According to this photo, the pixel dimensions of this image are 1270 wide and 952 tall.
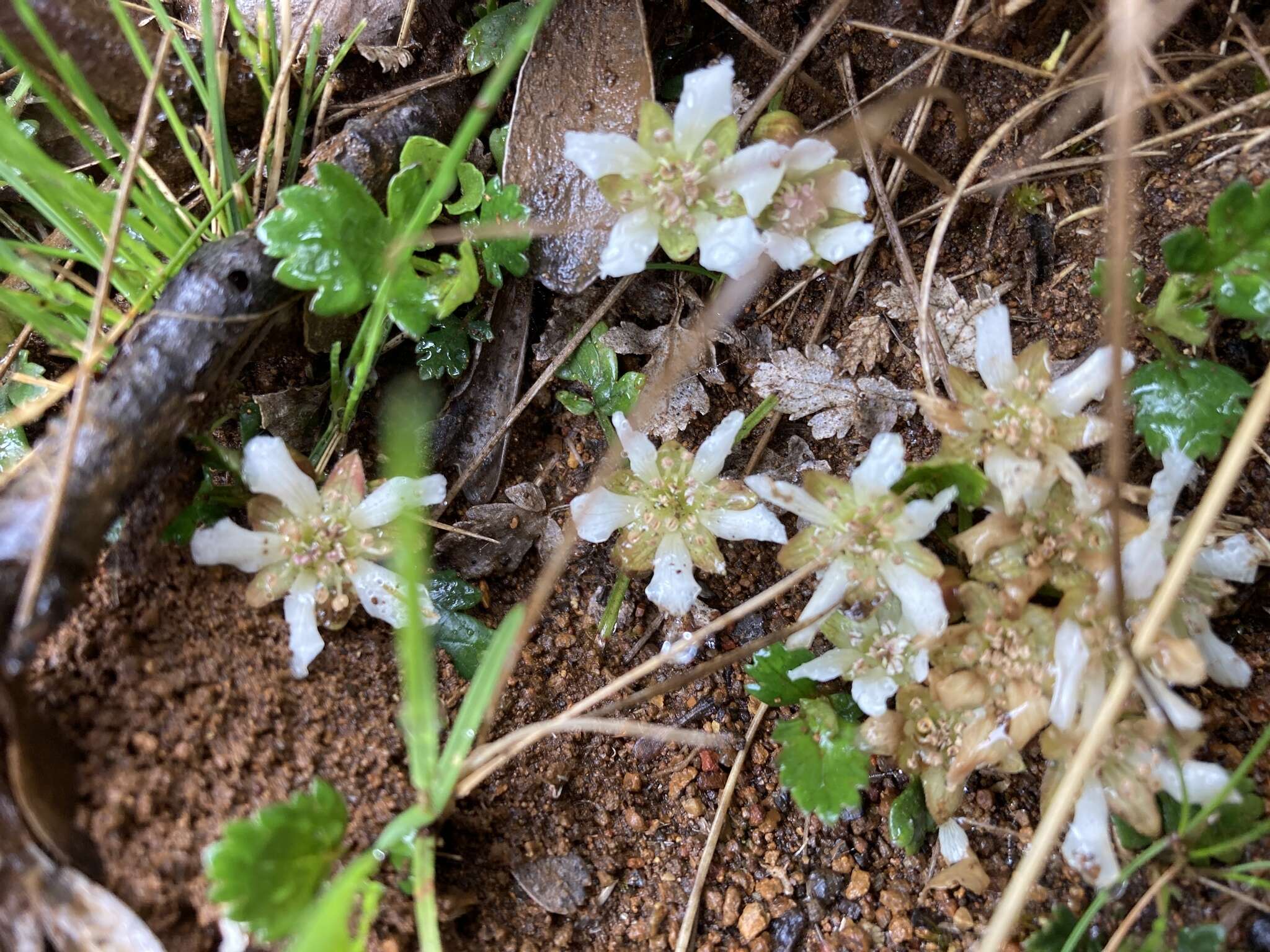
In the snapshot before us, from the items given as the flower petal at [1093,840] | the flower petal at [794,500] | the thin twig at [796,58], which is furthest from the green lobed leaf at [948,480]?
the thin twig at [796,58]

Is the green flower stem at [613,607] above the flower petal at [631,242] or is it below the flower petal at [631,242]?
below

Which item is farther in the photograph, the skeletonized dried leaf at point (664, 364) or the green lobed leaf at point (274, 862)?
the skeletonized dried leaf at point (664, 364)

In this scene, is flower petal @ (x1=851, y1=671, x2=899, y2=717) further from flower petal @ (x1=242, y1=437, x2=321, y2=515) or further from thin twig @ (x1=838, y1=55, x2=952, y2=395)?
flower petal @ (x1=242, y1=437, x2=321, y2=515)

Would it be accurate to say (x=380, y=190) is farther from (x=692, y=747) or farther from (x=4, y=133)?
(x=692, y=747)

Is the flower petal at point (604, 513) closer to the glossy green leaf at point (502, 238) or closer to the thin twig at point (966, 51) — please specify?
the glossy green leaf at point (502, 238)

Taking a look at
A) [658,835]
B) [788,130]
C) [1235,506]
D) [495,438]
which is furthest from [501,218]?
[1235,506]

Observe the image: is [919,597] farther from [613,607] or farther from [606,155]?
[606,155]

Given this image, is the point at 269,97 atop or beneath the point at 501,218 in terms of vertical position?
atop
